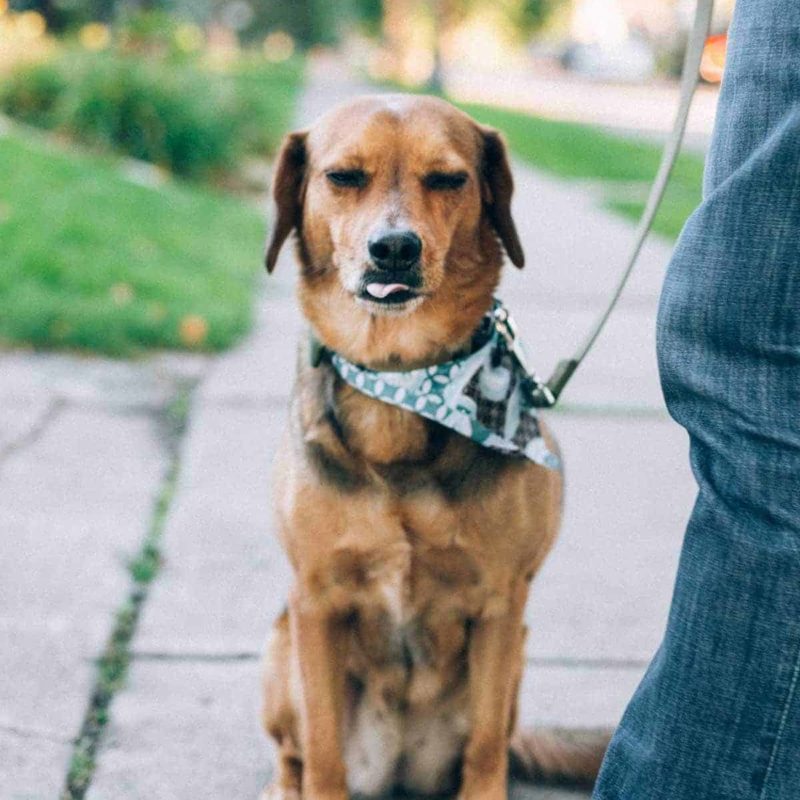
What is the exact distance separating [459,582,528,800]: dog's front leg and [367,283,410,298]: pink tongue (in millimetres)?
644

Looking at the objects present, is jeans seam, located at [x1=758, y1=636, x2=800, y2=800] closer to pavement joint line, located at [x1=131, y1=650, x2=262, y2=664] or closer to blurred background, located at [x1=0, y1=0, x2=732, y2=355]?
pavement joint line, located at [x1=131, y1=650, x2=262, y2=664]

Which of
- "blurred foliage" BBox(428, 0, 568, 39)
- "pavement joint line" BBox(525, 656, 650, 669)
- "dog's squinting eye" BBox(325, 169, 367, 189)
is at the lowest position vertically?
"pavement joint line" BBox(525, 656, 650, 669)

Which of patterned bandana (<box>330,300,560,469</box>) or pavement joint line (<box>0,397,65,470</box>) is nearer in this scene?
patterned bandana (<box>330,300,560,469</box>)

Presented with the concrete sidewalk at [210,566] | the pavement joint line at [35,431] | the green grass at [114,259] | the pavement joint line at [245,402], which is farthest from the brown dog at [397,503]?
the green grass at [114,259]

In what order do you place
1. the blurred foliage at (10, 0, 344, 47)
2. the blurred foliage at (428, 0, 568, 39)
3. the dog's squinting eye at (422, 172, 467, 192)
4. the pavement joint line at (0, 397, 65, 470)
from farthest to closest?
the blurred foliage at (10, 0, 344, 47) < the blurred foliage at (428, 0, 568, 39) < the pavement joint line at (0, 397, 65, 470) < the dog's squinting eye at (422, 172, 467, 192)

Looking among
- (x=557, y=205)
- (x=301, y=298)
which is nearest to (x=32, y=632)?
(x=301, y=298)

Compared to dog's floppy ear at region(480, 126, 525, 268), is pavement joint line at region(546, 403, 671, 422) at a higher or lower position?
lower

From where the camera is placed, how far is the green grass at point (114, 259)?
5.80m

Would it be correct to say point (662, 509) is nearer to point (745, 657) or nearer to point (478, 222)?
point (478, 222)

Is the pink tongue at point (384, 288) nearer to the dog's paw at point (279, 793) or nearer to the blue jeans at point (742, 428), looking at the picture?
the blue jeans at point (742, 428)

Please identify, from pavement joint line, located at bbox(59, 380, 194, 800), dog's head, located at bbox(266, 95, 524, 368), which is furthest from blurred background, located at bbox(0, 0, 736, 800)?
dog's head, located at bbox(266, 95, 524, 368)

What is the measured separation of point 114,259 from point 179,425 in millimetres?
2580

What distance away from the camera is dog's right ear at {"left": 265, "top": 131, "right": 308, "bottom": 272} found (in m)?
2.63

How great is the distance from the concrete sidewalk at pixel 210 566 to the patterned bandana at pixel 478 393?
764 millimetres
